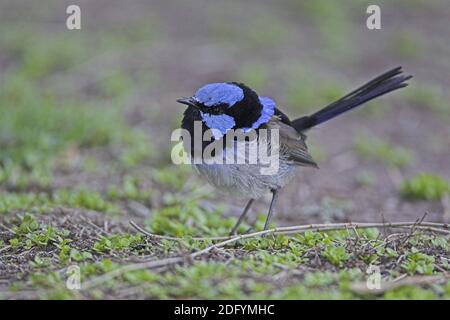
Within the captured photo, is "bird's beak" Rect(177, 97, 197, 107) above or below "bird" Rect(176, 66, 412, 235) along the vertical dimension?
→ above

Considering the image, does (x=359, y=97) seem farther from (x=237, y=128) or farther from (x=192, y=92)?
(x=192, y=92)

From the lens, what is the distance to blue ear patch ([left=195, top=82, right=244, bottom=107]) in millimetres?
4699

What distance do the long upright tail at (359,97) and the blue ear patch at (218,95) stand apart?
3.36ft

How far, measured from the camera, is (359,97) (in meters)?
5.65

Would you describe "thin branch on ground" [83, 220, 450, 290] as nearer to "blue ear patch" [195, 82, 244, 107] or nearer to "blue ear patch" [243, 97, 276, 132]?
"blue ear patch" [243, 97, 276, 132]

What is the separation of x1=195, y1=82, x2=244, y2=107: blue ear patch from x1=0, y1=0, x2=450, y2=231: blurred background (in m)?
0.99

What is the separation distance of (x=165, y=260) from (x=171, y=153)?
294 cm

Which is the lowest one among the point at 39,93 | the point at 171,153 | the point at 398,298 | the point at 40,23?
the point at 398,298

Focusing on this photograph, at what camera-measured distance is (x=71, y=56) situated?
9109mm

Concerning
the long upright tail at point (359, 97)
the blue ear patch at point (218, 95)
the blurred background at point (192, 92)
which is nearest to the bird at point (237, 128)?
the blue ear patch at point (218, 95)

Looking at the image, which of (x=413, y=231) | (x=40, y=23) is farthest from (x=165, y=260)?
(x=40, y=23)

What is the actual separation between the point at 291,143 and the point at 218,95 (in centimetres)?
86

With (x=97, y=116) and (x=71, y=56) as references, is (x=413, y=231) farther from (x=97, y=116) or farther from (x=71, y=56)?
(x=71, y=56)

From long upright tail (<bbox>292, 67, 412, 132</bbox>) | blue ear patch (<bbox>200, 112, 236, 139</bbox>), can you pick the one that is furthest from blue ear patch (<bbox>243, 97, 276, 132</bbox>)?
long upright tail (<bbox>292, 67, 412, 132</bbox>)
